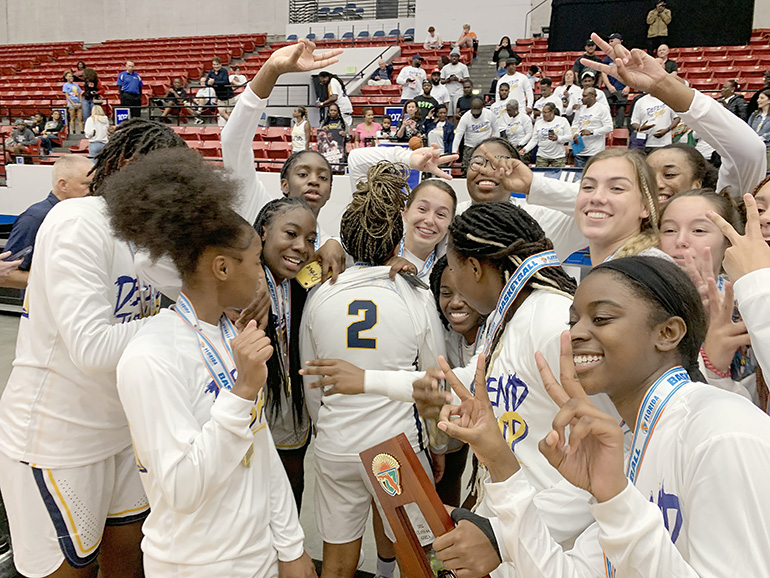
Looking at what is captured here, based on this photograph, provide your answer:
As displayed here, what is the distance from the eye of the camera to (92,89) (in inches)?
508

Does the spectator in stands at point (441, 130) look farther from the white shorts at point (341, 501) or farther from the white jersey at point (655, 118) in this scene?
the white shorts at point (341, 501)

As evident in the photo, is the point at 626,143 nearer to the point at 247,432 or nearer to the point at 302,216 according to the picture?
the point at 302,216

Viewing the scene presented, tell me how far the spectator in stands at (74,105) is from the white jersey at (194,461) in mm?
14177

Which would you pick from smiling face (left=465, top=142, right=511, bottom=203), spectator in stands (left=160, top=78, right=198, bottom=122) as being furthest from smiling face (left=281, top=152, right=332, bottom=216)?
spectator in stands (left=160, top=78, right=198, bottom=122)

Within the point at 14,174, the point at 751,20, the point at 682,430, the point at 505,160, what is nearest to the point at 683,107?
the point at 505,160

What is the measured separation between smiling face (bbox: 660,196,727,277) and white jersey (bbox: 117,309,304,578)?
151 cm

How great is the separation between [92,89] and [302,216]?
12.6 meters

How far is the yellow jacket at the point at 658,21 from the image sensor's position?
1334 cm

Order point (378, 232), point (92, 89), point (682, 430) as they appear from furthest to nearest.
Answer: point (92, 89), point (378, 232), point (682, 430)

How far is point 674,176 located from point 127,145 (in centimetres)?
226

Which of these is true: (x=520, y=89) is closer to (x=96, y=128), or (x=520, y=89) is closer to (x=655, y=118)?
(x=655, y=118)

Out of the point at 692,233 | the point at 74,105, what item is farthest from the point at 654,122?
the point at 74,105

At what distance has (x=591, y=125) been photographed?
862cm

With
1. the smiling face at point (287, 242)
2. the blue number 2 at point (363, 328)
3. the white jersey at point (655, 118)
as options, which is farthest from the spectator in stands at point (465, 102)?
the blue number 2 at point (363, 328)
